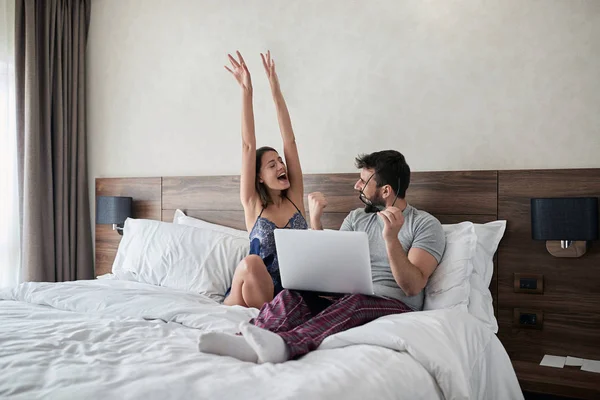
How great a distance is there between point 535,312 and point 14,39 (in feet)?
10.9

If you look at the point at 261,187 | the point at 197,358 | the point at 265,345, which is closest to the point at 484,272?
the point at 261,187

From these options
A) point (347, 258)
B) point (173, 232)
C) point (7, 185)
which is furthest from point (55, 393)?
Answer: point (7, 185)

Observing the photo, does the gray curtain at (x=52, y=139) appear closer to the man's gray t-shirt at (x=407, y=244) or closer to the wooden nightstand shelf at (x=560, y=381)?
the man's gray t-shirt at (x=407, y=244)

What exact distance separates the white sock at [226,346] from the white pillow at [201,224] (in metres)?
1.47

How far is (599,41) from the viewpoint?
7.64 ft

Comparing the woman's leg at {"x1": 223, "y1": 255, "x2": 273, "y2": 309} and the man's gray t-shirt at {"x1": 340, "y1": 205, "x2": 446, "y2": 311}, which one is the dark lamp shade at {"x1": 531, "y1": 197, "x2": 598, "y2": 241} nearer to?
the man's gray t-shirt at {"x1": 340, "y1": 205, "x2": 446, "y2": 311}

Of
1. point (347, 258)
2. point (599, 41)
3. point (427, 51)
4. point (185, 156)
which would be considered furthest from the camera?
point (185, 156)

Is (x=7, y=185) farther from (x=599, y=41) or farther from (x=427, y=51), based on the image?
(x=599, y=41)

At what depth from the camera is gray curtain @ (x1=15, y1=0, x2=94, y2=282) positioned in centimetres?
354

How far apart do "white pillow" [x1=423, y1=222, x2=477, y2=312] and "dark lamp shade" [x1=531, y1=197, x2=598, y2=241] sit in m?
0.27

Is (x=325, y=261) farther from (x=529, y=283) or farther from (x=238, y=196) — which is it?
(x=238, y=196)

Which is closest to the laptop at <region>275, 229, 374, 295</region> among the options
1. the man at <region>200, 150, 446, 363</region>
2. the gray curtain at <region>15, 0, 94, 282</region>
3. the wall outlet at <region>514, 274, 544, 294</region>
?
the man at <region>200, 150, 446, 363</region>

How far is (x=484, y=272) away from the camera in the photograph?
2.38 m

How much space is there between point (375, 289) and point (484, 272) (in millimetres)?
509
